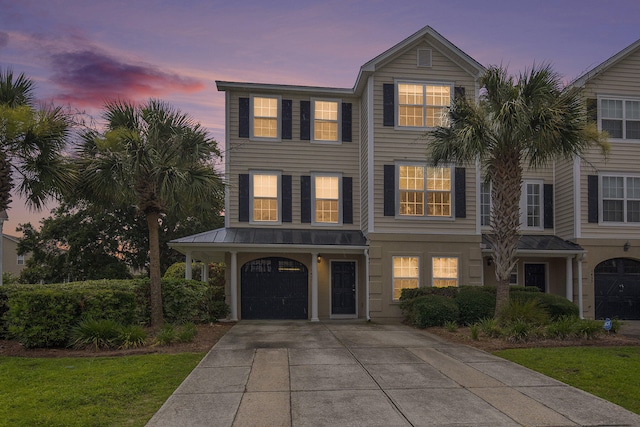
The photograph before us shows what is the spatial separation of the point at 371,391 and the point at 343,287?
37.3 feet

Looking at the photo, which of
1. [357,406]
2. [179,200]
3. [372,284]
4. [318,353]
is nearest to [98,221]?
[179,200]

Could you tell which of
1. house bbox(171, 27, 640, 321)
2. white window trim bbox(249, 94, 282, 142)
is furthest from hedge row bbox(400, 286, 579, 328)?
white window trim bbox(249, 94, 282, 142)

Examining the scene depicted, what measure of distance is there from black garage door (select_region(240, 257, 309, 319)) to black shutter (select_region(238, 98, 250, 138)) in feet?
15.4

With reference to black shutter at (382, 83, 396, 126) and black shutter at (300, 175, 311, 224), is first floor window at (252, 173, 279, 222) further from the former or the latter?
black shutter at (382, 83, 396, 126)

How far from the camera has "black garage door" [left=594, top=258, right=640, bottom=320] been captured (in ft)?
62.1

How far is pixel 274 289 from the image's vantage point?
18719 mm

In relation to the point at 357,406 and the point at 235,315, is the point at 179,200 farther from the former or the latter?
the point at 357,406

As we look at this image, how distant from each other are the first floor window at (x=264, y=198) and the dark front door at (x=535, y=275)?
402 inches

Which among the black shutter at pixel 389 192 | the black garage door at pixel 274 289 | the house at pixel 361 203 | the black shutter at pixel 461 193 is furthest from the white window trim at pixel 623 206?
the black garage door at pixel 274 289

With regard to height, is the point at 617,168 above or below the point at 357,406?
above

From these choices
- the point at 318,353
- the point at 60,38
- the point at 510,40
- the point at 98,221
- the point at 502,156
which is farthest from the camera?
the point at 98,221

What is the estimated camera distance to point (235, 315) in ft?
58.1

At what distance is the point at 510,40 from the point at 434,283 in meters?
10.2

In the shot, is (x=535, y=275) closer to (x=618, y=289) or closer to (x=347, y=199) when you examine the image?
(x=618, y=289)
